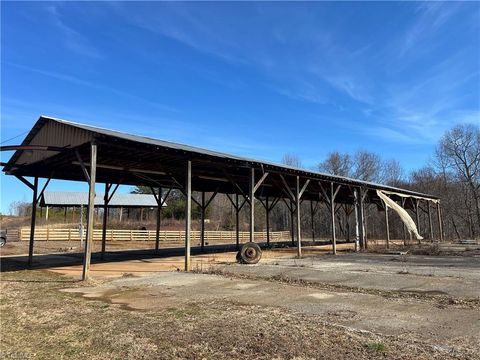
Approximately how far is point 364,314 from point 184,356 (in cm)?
333

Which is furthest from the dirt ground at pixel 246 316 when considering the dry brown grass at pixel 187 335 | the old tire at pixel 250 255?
the old tire at pixel 250 255

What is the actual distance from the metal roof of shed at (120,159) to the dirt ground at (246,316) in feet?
13.1

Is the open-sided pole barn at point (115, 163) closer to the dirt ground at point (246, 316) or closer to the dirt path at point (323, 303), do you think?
the dirt path at point (323, 303)

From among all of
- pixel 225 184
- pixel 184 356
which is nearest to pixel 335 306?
pixel 184 356

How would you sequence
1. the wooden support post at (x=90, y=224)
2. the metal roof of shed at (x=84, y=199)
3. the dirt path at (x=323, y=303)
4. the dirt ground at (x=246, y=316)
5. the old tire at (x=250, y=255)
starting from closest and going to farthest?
the dirt ground at (x=246, y=316), the dirt path at (x=323, y=303), the wooden support post at (x=90, y=224), the old tire at (x=250, y=255), the metal roof of shed at (x=84, y=199)

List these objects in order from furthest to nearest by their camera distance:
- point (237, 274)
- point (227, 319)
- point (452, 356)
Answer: point (237, 274) < point (227, 319) < point (452, 356)

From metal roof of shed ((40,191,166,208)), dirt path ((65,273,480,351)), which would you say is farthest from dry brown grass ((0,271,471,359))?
metal roof of shed ((40,191,166,208))

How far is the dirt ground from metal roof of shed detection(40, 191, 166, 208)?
33.3m

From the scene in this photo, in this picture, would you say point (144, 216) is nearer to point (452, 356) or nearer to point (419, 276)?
point (419, 276)

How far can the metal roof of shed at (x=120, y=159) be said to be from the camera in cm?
1262

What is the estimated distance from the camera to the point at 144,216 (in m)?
59.2

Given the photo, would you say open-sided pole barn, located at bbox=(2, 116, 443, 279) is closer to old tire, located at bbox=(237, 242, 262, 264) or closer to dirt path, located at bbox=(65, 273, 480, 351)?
old tire, located at bbox=(237, 242, 262, 264)

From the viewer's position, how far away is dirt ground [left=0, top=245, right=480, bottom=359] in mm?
4809

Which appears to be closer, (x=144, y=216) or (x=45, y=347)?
(x=45, y=347)
